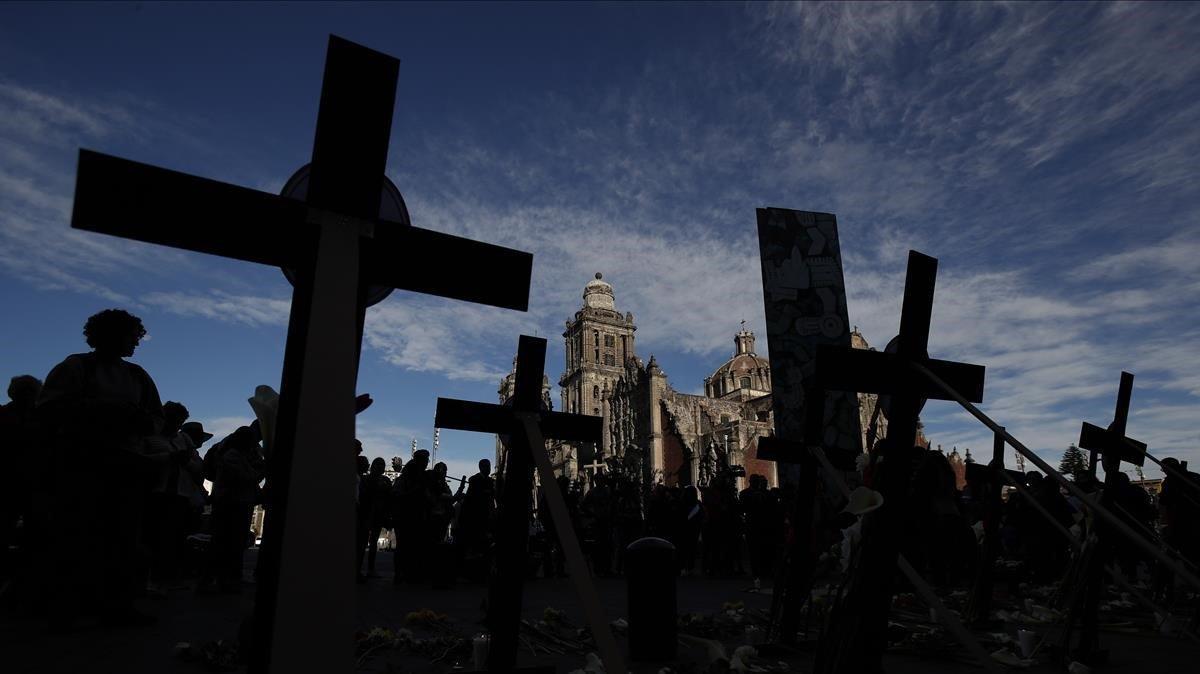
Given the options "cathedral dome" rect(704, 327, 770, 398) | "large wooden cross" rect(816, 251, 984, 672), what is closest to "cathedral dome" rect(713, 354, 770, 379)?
"cathedral dome" rect(704, 327, 770, 398)

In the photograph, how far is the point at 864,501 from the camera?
304 cm

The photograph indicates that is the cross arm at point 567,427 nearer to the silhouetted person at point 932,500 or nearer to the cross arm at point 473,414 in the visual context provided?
the cross arm at point 473,414

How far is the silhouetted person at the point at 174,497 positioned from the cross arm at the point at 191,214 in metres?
3.62

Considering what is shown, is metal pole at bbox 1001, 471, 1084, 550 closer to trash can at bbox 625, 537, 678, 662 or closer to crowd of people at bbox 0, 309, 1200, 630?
crowd of people at bbox 0, 309, 1200, 630

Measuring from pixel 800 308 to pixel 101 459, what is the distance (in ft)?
46.2

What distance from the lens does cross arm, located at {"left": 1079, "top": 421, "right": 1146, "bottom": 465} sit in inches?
207

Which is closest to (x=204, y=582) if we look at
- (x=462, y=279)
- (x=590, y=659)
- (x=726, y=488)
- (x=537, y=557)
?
(x=537, y=557)

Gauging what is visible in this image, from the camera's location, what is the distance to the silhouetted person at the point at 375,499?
433 inches

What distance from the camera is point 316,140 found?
106 inches

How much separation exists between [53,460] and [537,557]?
9.15m

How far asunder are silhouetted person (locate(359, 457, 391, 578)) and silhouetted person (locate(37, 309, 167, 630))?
18.3 feet

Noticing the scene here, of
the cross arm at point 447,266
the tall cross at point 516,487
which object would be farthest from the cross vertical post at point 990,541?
the cross arm at point 447,266

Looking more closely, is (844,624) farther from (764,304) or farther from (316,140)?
(764,304)

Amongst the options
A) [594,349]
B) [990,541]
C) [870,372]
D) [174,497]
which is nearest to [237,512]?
[174,497]
